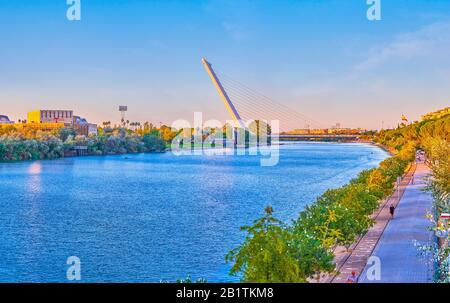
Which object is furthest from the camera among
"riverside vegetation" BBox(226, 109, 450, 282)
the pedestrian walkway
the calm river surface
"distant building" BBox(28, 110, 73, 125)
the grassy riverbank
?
"distant building" BBox(28, 110, 73, 125)

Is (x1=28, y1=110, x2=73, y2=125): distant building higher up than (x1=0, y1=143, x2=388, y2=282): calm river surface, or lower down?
higher up

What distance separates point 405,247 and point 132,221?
9.37 meters

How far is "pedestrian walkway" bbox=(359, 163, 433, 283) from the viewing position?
9.51 metres

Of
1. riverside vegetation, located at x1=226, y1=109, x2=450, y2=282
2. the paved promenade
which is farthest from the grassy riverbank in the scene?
the paved promenade

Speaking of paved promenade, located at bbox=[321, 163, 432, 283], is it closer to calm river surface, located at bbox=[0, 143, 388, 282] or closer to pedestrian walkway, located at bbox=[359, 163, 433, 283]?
pedestrian walkway, located at bbox=[359, 163, 433, 283]

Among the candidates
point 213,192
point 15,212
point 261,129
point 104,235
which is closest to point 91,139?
point 261,129

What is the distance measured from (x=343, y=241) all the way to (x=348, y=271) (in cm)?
152

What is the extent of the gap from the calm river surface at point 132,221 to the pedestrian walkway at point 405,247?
11.0 feet

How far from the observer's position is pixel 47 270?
11.8m

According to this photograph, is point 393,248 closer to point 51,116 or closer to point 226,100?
point 226,100

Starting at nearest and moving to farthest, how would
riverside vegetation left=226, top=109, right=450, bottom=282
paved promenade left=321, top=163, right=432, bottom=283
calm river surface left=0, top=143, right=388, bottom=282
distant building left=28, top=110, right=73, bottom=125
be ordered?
1. riverside vegetation left=226, top=109, right=450, bottom=282
2. paved promenade left=321, top=163, right=432, bottom=283
3. calm river surface left=0, top=143, right=388, bottom=282
4. distant building left=28, top=110, right=73, bottom=125

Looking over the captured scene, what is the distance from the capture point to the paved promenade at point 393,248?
31.7 feet

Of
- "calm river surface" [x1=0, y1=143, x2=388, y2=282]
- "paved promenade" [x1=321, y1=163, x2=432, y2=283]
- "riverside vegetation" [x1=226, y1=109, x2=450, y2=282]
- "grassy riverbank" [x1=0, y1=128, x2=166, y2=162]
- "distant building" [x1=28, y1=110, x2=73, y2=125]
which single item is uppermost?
"distant building" [x1=28, y1=110, x2=73, y2=125]

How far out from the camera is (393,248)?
39.4 ft
